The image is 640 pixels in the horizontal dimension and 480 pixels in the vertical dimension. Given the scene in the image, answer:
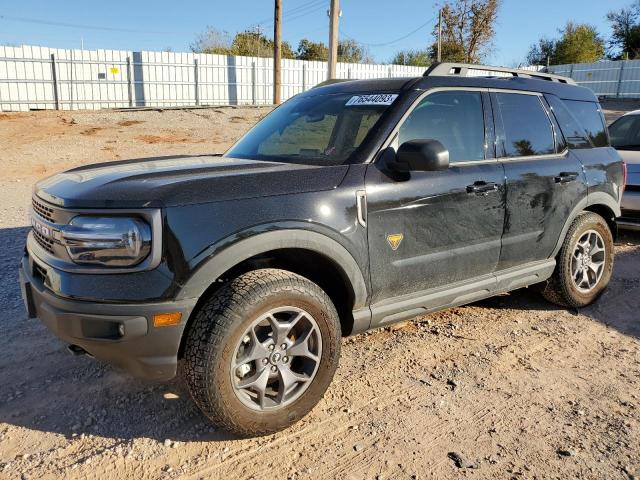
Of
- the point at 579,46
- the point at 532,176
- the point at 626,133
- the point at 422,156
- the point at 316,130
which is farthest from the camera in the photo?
the point at 579,46

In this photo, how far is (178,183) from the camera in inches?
106

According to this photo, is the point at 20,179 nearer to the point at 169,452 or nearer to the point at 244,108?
the point at 169,452

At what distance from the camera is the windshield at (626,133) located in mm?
7805

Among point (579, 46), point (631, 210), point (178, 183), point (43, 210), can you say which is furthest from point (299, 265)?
point (579, 46)

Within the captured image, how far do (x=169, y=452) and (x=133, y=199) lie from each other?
50.3 inches

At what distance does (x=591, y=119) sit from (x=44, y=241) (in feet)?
14.9

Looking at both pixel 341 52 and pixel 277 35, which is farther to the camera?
pixel 341 52

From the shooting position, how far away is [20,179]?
11.5 metres

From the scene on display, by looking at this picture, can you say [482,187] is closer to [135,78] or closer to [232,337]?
[232,337]

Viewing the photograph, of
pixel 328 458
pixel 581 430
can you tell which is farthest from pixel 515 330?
pixel 328 458

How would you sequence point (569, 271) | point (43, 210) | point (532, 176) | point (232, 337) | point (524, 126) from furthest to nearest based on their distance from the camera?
point (569, 271) → point (524, 126) → point (532, 176) → point (43, 210) → point (232, 337)

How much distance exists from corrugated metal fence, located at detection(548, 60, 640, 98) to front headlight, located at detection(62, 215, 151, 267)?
34.7m

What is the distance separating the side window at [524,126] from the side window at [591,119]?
1.61 ft

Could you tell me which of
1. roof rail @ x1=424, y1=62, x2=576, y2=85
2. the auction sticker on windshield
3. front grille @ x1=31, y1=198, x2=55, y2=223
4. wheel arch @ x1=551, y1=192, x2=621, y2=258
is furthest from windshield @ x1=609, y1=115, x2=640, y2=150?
front grille @ x1=31, y1=198, x2=55, y2=223
